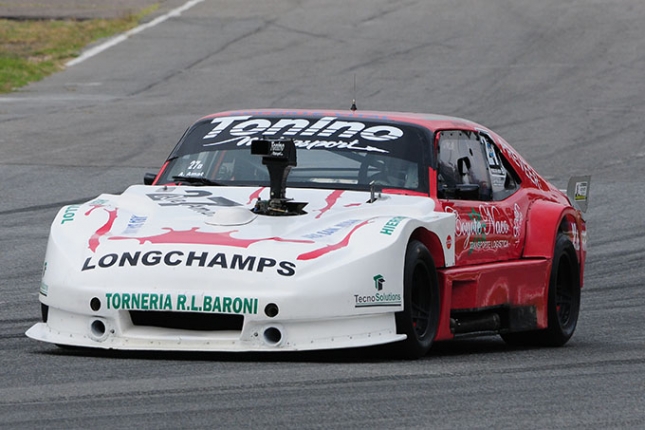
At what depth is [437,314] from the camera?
7332 millimetres

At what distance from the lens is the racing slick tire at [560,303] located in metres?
8.75

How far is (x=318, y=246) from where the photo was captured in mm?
6848

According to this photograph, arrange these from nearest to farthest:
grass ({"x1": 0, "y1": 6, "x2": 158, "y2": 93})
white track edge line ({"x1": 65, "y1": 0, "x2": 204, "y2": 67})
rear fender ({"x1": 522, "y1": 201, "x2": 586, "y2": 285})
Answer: rear fender ({"x1": 522, "y1": 201, "x2": 586, "y2": 285})
grass ({"x1": 0, "y1": 6, "x2": 158, "y2": 93})
white track edge line ({"x1": 65, "y1": 0, "x2": 204, "y2": 67})

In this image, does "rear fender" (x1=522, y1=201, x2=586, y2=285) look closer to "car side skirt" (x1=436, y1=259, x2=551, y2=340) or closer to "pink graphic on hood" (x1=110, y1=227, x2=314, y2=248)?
"car side skirt" (x1=436, y1=259, x2=551, y2=340)

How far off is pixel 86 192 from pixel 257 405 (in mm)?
10498

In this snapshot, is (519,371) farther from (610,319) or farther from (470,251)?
(610,319)

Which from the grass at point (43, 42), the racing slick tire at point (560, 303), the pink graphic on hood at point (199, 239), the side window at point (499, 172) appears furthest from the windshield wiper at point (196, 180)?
the grass at point (43, 42)

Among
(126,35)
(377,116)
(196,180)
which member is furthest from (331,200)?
(126,35)

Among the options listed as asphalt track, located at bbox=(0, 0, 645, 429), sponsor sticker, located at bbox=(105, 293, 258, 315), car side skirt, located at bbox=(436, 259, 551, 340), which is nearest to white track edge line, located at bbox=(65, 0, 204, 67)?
asphalt track, located at bbox=(0, 0, 645, 429)

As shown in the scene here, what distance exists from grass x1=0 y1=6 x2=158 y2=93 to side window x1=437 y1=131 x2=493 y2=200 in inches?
680

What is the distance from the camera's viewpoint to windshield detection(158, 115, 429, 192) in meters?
8.01

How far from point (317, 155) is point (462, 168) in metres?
0.94

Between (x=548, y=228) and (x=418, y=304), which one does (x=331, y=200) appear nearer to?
(x=418, y=304)

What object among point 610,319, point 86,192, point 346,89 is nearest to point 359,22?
point 346,89
